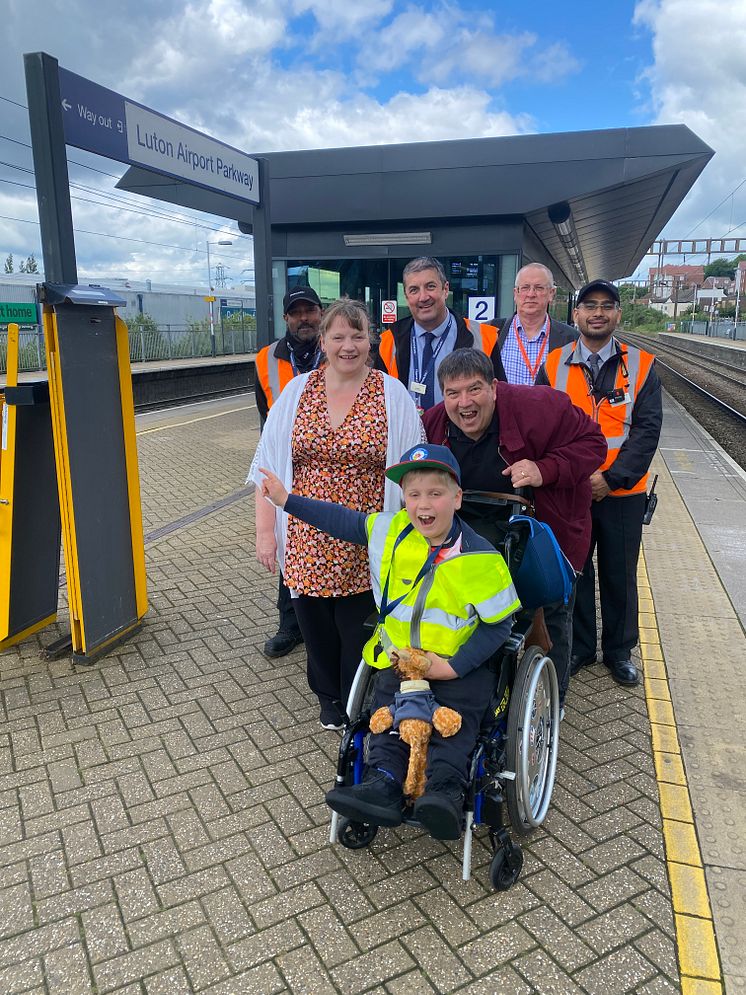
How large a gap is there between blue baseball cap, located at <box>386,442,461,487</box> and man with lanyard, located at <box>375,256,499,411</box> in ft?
3.91

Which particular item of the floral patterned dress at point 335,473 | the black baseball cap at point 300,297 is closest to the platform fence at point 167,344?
the black baseball cap at point 300,297

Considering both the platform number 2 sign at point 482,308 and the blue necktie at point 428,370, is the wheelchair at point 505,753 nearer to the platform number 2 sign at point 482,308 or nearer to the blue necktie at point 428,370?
the blue necktie at point 428,370

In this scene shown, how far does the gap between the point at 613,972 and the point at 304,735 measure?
5.36ft

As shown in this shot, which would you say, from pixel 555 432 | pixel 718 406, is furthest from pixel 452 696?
pixel 718 406

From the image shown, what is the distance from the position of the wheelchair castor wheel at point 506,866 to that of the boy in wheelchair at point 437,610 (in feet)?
0.92

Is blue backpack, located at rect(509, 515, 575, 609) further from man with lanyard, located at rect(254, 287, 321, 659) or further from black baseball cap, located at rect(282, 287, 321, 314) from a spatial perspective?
black baseball cap, located at rect(282, 287, 321, 314)

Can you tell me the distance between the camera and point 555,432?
9.43 feet

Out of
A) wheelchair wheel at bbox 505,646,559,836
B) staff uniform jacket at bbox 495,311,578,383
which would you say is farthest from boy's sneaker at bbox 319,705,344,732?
staff uniform jacket at bbox 495,311,578,383

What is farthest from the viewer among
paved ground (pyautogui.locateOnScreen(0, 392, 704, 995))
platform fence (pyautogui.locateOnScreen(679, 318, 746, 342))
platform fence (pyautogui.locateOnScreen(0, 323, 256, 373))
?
platform fence (pyautogui.locateOnScreen(679, 318, 746, 342))

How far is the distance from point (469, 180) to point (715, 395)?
1210cm

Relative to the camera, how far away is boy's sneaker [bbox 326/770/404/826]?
2.20m

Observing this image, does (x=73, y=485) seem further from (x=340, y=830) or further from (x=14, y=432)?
(x=340, y=830)

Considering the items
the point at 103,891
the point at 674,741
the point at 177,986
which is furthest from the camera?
the point at 674,741

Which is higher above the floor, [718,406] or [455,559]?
[455,559]
